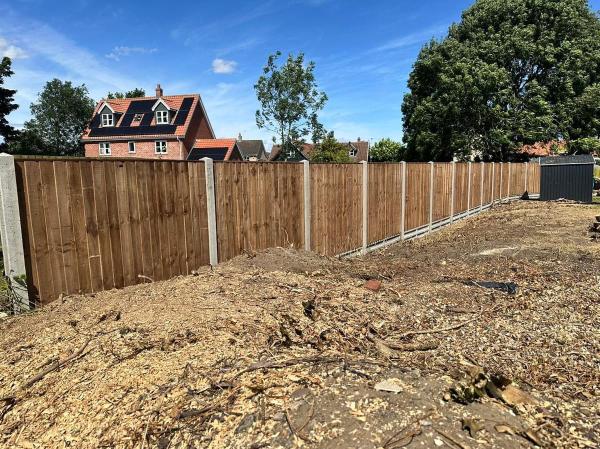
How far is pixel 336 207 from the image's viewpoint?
7.34m

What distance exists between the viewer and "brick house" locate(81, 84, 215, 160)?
39.7 meters

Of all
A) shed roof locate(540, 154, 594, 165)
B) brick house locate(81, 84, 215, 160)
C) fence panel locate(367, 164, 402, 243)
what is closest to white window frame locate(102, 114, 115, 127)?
brick house locate(81, 84, 215, 160)

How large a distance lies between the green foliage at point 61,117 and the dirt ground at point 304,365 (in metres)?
63.8

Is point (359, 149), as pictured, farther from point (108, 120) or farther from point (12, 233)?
point (12, 233)

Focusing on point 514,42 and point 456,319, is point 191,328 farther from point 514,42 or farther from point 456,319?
point 514,42

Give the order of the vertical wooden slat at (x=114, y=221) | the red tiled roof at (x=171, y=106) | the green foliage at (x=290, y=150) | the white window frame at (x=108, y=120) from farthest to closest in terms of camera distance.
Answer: the white window frame at (x=108, y=120)
the red tiled roof at (x=171, y=106)
the green foliage at (x=290, y=150)
the vertical wooden slat at (x=114, y=221)

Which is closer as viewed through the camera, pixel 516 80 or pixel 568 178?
pixel 568 178

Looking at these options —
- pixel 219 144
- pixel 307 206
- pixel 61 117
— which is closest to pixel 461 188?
pixel 307 206

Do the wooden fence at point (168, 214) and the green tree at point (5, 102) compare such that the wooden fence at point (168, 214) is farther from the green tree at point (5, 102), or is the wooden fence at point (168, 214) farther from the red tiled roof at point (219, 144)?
the red tiled roof at point (219, 144)

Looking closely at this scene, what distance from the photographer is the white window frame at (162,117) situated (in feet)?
131

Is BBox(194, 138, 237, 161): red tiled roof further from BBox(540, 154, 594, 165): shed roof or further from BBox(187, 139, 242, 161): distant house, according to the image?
BBox(540, 154, 594, 165): shed roof

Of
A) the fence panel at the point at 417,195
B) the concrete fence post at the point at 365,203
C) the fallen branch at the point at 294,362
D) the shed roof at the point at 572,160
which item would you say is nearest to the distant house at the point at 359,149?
the shed roof at the point at 572,160

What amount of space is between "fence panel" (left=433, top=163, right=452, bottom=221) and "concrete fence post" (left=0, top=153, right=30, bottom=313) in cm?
967

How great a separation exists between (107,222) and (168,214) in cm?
71
